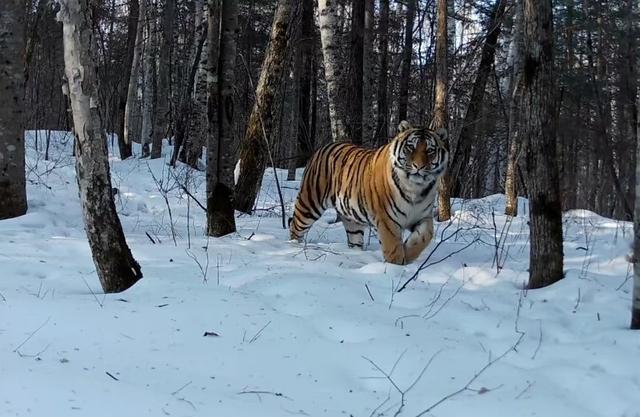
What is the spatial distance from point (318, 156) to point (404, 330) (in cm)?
409

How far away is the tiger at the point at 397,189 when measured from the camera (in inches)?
232

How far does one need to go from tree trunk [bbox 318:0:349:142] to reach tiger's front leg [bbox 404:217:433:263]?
2.94m

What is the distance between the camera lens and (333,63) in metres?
8.23

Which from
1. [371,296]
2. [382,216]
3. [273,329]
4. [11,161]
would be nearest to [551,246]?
[371,296]

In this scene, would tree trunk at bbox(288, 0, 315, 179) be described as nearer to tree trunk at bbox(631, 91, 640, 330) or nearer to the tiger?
the tiger

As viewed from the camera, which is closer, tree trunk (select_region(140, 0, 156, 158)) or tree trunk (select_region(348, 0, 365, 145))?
tree trunk (select_region(348, 0, 365, 145))

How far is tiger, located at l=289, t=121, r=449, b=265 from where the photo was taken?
590 centimetres

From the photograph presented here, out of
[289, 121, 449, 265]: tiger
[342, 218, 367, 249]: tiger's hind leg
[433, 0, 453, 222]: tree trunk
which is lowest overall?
[342, 218, 367, 249]: tiger's hind leg

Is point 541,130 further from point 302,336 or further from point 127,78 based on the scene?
point 127,78

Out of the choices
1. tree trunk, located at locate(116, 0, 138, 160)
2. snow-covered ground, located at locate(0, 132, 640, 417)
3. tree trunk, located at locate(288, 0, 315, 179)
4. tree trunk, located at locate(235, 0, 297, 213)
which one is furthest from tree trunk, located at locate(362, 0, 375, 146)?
tree trunk, located at locate(116, 0, 138, 160)

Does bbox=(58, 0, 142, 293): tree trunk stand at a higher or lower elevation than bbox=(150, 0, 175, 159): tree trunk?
lower

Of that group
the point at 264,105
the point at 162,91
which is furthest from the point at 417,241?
the point at 162,91

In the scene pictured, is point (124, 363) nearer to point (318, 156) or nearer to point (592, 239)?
point (318, 156)

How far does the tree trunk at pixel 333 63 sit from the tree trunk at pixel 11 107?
365 cm
